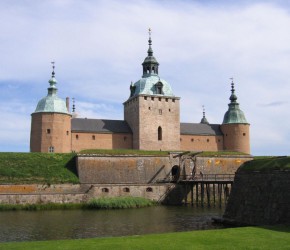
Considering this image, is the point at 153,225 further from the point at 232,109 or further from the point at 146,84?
the point at 232,109

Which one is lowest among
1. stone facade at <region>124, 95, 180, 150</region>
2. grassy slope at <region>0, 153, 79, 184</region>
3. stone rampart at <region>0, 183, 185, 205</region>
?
stone rampart at <region>0, 183, 185, 205</region>

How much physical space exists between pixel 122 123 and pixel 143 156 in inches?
398

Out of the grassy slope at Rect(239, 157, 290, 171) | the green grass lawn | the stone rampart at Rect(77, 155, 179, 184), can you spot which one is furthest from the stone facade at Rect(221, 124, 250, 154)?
the green grass lawn

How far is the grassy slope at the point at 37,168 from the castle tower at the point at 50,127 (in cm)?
399

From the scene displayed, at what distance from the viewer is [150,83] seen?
45562 mm

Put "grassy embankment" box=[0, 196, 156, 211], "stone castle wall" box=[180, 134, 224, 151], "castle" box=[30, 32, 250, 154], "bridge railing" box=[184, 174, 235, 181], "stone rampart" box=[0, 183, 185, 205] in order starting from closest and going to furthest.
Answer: "grassy embankment" box=[0, 196, 156, 211] < "stone rampart" box=[0, 183, 185, 205] < "bridge railing" box=[184, 174, 235, 181] < "castle" box=[30, 32, 250, 154] < "stone castle wall" box=[180, 134, 224, 151]

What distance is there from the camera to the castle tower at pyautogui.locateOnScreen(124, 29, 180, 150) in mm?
43750

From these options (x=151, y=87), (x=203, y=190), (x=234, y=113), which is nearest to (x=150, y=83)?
(x=151, y=87)

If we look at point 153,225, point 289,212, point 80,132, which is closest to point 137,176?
point 80,132

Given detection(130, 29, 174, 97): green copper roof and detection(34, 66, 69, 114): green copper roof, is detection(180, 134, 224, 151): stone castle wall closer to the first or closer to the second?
detection(130, 29, 174, 97): green copper roof

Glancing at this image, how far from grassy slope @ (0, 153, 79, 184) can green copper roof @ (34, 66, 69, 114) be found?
6144 mm

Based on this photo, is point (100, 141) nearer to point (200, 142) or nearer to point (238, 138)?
point (200, 142)

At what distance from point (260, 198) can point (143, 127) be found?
26.5 meters

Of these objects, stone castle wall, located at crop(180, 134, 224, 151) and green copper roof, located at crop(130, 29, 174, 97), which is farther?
stone castle wall, located at crop(180, 134, 224, 151)
